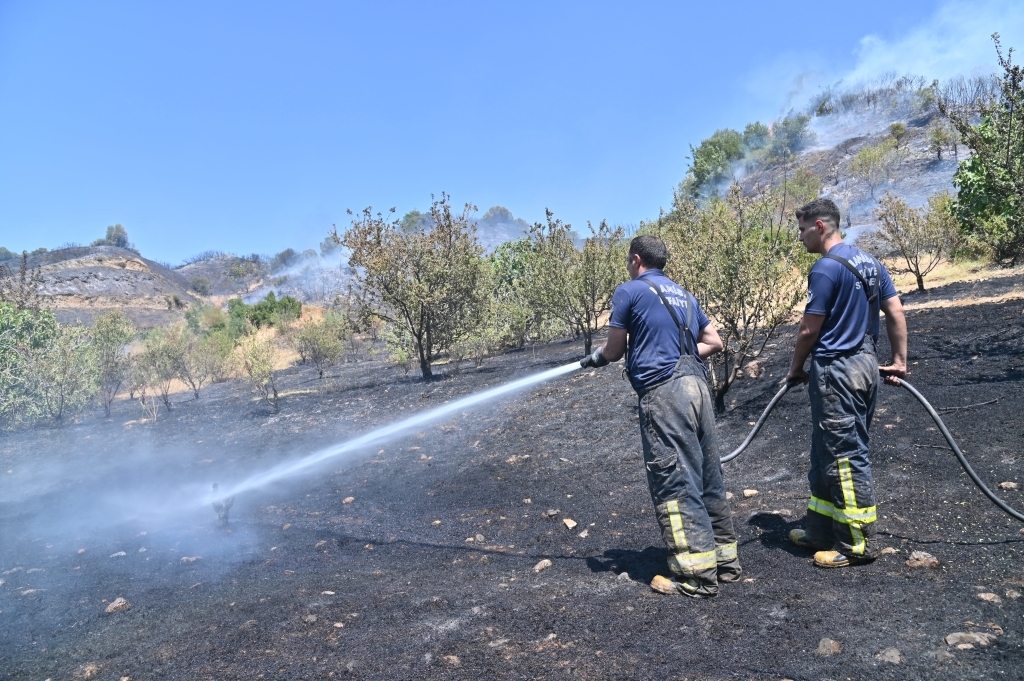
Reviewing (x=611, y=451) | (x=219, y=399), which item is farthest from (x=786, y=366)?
(x=219, y=399)

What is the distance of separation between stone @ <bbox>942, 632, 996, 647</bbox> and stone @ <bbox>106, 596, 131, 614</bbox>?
4433 mm

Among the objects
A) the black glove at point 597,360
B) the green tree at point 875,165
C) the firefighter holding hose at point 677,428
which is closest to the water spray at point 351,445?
the black glove at point 597,360

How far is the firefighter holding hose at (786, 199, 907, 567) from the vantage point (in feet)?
11.5

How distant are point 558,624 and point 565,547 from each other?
1.32 meters

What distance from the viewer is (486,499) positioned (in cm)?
599

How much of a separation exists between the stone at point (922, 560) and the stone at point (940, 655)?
876mm

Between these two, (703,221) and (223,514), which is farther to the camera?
(703,221)

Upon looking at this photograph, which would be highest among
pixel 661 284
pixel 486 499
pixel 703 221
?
pixel 703 221

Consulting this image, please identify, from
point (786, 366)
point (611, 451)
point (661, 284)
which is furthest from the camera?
point (786, 366)

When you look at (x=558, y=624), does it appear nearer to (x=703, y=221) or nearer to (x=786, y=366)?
(x=703, y=221)

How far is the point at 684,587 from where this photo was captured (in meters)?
3.33

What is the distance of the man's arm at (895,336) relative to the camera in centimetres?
371

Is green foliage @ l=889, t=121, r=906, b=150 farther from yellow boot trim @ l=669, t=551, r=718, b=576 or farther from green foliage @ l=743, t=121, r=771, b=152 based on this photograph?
→ yellow boot trim @ l=669, t=551, r=718, b=576

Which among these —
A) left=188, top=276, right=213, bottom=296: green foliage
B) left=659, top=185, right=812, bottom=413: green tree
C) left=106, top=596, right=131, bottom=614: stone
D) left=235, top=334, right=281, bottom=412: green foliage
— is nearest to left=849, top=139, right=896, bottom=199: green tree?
left=659, top=185, right=812, bottom=413: green tree
